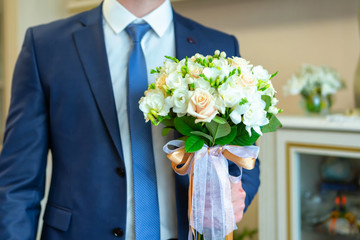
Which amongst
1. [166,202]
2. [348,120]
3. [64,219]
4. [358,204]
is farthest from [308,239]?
[64,219]

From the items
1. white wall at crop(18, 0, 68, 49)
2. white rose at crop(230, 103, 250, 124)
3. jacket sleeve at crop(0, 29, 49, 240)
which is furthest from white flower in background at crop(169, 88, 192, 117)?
white wall at crop(18, 0, 68, 49)

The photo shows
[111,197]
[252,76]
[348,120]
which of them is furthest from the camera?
[348,120]

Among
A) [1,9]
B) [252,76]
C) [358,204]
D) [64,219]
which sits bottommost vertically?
[358,204]

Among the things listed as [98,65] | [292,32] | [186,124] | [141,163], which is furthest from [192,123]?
[292,32]

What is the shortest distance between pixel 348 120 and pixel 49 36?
112 centimetres

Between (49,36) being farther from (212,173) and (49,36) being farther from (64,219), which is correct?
(212,173)

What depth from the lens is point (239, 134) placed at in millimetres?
978

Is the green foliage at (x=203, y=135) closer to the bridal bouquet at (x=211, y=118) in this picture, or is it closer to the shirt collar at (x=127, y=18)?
the bridal bouquet at (x=211, y=118)

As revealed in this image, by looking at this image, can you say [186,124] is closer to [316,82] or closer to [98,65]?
[98,65]

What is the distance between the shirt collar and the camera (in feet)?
3.99

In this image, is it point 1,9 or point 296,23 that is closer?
point 296,23

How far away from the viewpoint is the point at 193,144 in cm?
93

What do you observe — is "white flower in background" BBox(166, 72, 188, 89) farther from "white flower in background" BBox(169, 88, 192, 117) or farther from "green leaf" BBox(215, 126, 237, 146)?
"green leaf" BBox(215, 126, 237, 146)

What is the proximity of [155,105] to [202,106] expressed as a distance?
0.12 metres
